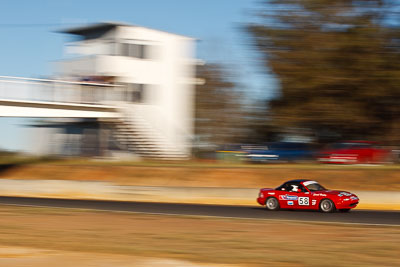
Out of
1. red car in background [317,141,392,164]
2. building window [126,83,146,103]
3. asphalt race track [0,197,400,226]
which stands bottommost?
asphalt race track [0,197,400,226]

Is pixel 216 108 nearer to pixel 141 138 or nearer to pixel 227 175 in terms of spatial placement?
pixel 141 138

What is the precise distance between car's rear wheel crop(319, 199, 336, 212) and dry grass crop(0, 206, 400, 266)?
3542mm

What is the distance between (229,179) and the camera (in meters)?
A: 27.3

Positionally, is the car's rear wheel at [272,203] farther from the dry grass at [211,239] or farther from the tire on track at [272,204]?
the dry grass at [211,239]

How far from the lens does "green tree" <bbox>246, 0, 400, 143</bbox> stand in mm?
36594

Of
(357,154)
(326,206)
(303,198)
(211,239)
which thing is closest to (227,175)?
(303,198)

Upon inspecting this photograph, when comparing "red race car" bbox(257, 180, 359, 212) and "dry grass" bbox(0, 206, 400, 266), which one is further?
"red race car" bbox(257, 180, 359, 212)

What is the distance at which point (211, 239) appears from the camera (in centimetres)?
1320

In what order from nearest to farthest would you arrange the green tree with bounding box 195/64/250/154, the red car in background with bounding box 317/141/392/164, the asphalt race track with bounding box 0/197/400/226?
the asphalt race track with bounding box 0/197/400/226 → the red car in background with bounding box 317/141/392/164 → the green tree with bounding box 195/64/250/154

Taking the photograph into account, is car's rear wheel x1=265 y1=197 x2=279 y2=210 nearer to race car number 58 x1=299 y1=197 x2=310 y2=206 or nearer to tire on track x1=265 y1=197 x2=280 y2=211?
tire on track x1=265 y1=197 x2=280 y2=211

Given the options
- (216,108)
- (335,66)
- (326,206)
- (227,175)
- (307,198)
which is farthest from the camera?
(216,108)

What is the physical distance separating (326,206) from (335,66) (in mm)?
19126

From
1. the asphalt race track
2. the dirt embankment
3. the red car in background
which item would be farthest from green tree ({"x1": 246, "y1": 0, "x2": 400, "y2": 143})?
the asphalt race track

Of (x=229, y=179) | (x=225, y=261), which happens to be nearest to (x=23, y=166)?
(x=229, y=179)
